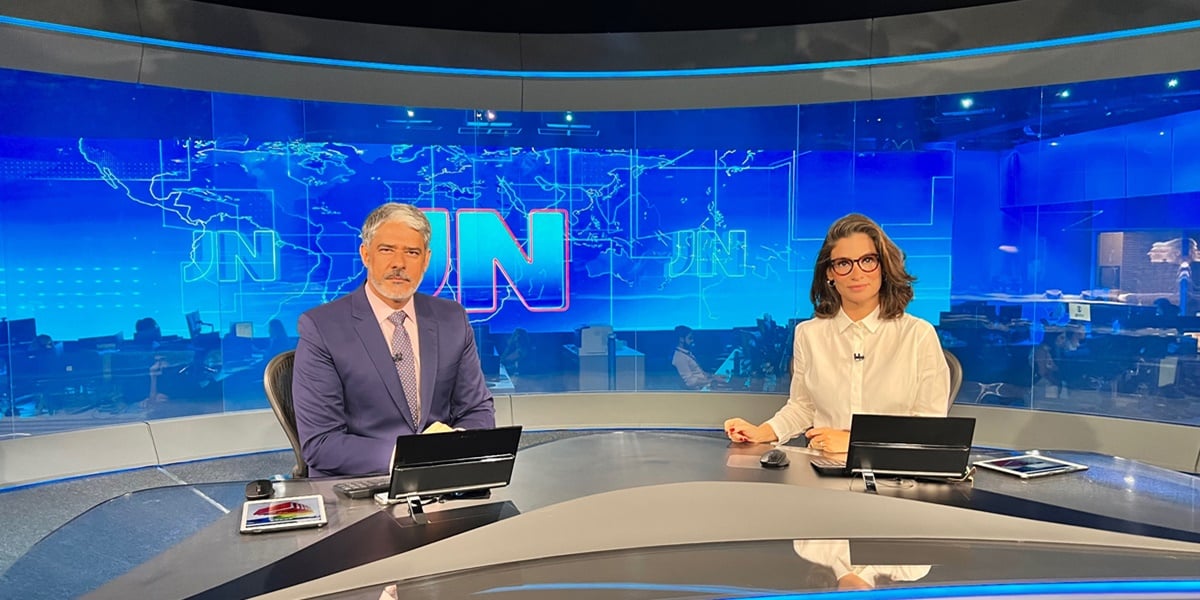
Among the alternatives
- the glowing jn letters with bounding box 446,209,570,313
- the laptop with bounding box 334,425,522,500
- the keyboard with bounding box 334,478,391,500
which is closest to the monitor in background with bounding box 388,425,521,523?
the laptop with bounding box 334,425,522,500

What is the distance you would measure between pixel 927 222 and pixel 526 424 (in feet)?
10.4

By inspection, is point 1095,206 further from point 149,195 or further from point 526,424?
point 149,195

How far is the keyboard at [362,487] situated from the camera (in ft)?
5.53

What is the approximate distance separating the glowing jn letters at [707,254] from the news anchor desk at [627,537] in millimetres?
3926

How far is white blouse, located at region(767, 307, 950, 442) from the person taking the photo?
7.60 ft

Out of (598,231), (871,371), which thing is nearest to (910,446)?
(871,371)

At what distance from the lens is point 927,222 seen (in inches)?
206

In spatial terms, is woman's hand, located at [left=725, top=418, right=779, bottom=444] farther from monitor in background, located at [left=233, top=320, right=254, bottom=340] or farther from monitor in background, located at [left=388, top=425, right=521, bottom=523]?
monitor in background, located at [left=233, top=320, right=254, bottom=340]

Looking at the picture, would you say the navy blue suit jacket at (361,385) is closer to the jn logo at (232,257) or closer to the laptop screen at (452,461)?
the laptop screen at (452,461)

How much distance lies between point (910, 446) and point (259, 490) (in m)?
1.47

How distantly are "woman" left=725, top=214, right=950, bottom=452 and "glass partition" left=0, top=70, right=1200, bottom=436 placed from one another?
118 inches

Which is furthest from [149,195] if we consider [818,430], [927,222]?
[927,222]

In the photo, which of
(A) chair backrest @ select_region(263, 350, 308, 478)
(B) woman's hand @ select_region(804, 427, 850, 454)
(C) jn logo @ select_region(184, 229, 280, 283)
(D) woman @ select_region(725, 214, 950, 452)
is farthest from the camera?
(C) jn logo @ select_region(184, 229, 280, 283)

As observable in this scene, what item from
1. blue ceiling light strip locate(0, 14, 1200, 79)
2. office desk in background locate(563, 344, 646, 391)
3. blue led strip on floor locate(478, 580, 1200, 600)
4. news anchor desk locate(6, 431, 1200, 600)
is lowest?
office desk in background locate(563, 344, 646, 391)
